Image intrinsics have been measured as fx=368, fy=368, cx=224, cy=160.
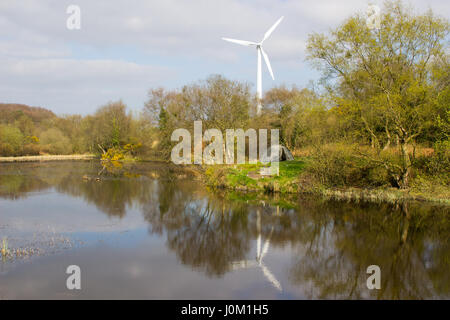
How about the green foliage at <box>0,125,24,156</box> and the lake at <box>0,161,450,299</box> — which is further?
the green foliage at <box>0,125,24,156</box>

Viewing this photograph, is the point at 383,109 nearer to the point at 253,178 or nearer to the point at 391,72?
the point at 391,72

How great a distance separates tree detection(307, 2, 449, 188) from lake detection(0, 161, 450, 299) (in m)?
4.37

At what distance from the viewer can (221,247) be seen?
1096 centimetres

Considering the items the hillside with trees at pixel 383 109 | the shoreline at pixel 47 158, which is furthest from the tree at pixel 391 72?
the shoreline at pixel 47 158

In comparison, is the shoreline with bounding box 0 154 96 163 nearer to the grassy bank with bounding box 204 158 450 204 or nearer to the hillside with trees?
the grassy bank with bounding box 204 158 450 204

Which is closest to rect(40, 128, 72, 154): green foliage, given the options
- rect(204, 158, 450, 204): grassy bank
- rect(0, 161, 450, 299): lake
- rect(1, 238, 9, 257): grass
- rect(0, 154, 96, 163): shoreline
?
rect(0, 154, 96, 163): shoreline

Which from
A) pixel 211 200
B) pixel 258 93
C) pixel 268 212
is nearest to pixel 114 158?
pixel 258 93

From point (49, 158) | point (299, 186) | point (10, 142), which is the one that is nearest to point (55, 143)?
point (49, 158)

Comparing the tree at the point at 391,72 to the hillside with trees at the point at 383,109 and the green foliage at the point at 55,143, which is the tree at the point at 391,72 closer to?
the hillside with trees at the point at 383,109

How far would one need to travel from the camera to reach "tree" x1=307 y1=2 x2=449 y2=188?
18312 millimetres

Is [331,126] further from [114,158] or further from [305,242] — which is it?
[114,158]

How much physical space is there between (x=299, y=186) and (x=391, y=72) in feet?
25.1

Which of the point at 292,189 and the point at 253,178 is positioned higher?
the point at 253,178

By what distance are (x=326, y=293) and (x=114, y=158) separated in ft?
141
